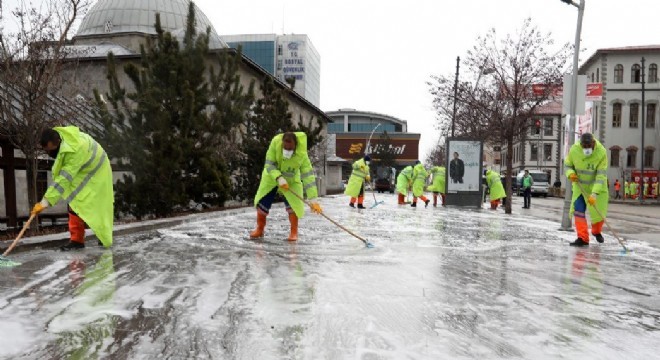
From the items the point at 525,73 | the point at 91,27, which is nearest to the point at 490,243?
the point at 525,73

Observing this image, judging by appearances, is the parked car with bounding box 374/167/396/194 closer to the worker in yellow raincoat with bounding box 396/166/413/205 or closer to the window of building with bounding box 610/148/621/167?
the window of building with bounding box 610/148/621/167

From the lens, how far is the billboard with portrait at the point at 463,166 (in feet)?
63.3

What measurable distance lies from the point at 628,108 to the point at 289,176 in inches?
1887

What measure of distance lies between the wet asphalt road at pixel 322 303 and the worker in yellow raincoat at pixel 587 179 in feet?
3.30

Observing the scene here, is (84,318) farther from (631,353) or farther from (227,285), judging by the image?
(631,353)

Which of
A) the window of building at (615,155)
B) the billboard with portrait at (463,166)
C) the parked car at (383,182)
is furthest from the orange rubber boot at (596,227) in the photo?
the window of building at (615,155)

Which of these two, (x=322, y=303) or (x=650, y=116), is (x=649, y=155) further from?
(x=322, y=303)

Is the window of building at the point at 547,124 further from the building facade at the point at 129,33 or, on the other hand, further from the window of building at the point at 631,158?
the building facade at the point at 129,33

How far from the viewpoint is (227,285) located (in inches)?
175

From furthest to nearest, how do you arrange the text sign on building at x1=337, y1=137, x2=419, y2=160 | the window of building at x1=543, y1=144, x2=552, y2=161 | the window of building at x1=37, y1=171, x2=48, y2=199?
the text sign on building at x1=337, y1=137, x2=419, y2=160 < the window of building at x1=543, y1=144, x2=552, y2=161 < the window of building at x1=37, y1=171, x2=48, y2=199

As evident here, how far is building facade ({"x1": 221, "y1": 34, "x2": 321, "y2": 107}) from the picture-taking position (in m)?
116

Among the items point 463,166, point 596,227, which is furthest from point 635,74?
point 596,227

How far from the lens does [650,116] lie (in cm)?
4656

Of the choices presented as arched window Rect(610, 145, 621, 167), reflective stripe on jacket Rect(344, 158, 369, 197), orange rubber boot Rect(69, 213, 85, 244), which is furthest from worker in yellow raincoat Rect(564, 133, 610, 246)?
arched window Rect(610, 145, 621, 167)
